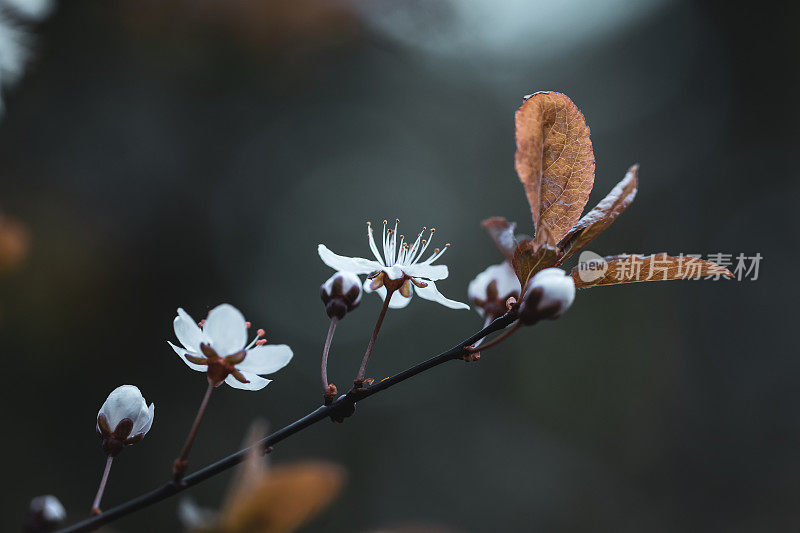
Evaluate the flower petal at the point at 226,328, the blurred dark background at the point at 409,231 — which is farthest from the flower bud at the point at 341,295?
the blurred dark background at the point at 409,231

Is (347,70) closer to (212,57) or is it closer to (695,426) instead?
(212,57)

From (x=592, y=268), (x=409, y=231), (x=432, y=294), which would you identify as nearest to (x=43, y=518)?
(x=432, y=294)

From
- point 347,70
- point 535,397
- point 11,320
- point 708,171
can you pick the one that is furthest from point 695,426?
point 11,320

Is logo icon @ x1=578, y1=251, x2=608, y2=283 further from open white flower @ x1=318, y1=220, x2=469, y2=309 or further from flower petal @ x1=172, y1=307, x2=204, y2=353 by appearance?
flower petal @ x1=172, y1=307, x2=204, y2=353

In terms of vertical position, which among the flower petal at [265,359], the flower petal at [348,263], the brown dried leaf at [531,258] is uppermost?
the flower petal at [348,263]

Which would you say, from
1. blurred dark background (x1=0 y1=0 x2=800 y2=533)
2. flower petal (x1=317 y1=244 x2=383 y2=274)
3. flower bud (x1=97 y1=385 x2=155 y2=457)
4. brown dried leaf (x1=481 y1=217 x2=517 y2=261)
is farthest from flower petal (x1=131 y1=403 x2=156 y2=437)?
blurred dark background (x1=0 y1=0 x2=800 y2=533)

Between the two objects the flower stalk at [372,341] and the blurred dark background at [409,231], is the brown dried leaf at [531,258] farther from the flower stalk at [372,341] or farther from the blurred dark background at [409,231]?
the blurred dark background at [409,231]

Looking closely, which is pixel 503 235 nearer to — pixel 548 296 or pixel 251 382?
pixel 548 296
